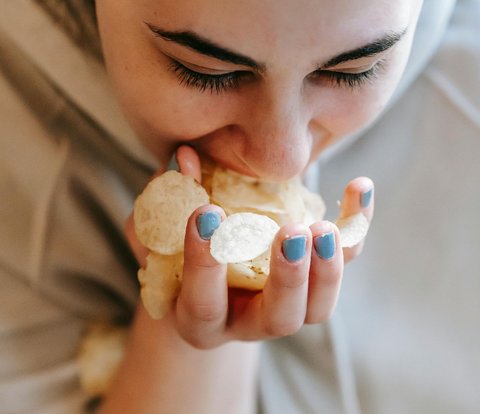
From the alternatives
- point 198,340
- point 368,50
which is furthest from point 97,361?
point 368,50

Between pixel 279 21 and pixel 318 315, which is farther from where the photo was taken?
pixel 318 315

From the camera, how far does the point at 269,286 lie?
0.65 m

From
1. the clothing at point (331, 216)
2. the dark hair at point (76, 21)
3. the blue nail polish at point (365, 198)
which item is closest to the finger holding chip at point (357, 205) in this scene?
the blue nail polish at point (365, 198)

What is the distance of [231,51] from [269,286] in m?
0.23

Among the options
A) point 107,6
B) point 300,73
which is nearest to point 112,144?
point 107,6

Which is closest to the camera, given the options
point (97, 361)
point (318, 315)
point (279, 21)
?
point (279, 21)

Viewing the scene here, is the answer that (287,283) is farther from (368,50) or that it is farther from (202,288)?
(368,50)

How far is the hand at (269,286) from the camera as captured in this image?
0.60 m

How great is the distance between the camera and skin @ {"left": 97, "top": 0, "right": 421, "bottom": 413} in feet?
1.76

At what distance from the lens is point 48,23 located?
0.80 m

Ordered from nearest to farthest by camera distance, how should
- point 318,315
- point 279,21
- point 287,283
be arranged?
1. point 279,21
2. point 287,283
3. point 318,315

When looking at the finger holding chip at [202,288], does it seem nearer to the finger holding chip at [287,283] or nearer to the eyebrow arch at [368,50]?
the finger holding chip at [287,283]

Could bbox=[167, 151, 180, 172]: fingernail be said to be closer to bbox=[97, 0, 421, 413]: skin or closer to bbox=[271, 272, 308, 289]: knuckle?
bbox=[97, 0, 421, 413]: skin

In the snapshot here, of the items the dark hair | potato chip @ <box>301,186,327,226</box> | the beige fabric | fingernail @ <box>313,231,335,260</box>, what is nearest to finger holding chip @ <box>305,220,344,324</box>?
fingernail @ <box>313,231,335,260</box>
